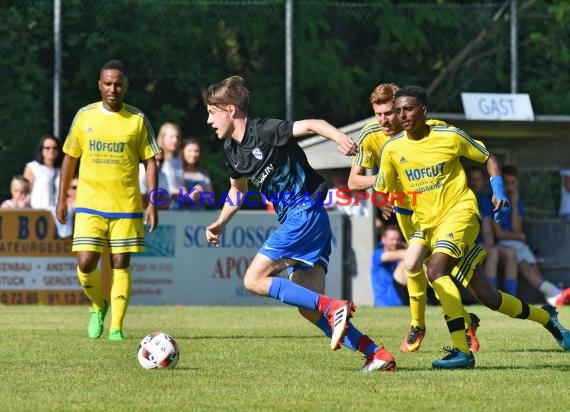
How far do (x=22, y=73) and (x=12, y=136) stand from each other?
0.81m

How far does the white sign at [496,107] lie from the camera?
1645 cm

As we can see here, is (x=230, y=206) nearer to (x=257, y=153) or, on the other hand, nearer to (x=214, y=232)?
(x=214, y=232)

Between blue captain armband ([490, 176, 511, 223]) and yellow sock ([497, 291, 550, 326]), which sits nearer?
blue captain armband ([490, 176, 511, 223])

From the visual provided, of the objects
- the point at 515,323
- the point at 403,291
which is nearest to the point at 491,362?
the point at 515,323

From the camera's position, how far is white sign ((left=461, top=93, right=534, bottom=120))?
54.0 ft

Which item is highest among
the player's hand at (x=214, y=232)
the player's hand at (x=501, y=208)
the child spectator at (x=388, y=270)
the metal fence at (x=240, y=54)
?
the metal fence at (x=240, y=54)

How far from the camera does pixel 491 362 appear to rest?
8750mm

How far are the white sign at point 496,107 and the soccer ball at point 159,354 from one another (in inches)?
351

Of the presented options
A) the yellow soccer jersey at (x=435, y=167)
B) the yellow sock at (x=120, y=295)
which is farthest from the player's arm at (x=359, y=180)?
the yellow sock at (x=120, y=295)

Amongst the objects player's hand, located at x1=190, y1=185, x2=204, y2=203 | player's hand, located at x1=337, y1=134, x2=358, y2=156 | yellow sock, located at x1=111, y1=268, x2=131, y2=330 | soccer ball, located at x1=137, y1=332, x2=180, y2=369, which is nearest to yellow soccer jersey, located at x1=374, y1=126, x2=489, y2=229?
player's hand, located at x1=337, y1=134, x2=358, y2=156

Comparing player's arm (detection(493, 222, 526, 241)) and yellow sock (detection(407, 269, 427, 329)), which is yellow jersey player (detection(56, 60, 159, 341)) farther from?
player's arm (detection(493, 222, 526, 241))

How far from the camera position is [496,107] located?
653 inches

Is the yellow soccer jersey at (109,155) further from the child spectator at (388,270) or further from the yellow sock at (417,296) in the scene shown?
the child spectator at (388,270)

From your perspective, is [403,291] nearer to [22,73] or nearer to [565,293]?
[565,293]
